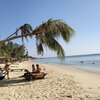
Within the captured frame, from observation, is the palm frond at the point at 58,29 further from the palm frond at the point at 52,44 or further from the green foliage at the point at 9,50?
the green foliage at the point at 9,50

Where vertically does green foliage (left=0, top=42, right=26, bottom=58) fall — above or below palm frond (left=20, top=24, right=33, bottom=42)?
above

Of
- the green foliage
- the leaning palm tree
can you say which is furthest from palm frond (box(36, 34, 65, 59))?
the green foliage

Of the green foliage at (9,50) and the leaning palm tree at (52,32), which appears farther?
the green foliage at (9,50)

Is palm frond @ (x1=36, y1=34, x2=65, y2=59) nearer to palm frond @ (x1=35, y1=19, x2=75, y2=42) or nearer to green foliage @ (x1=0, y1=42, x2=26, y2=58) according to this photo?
palm frond @ (x1=35, y1=19, x2=75, y2=42)

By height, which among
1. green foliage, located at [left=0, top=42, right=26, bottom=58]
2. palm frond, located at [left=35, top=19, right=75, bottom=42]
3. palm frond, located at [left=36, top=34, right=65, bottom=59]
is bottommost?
palm frond, located at [left=36, top=34, right=65, bottom=59]

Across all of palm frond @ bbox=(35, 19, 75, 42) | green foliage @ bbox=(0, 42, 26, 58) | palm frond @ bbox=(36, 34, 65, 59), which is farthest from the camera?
green foliage @ bbox=(0, 42, 26, 58)

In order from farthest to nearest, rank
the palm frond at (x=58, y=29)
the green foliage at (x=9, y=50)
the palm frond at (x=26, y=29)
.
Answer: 1. the green foliage at (x=9, y=50)
2. the palm frond at (x=58, y=29)
3. the palm frond at (x=26, y=29)

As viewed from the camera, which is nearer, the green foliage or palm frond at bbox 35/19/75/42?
palm frond at bbox 35/19/75/42

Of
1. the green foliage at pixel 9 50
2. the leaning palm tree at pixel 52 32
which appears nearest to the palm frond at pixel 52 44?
the leaning palm tree at pixel 52 32

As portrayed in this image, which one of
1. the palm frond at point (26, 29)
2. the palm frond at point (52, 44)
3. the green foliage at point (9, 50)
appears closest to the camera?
the palm frond at point (26, 29)

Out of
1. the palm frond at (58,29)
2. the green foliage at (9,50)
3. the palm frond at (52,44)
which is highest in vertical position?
the green foliage at (9,50)

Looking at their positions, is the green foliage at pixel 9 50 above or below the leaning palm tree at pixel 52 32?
above

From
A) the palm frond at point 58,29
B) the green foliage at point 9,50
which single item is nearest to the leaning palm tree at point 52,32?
the palm frond at point 58,29

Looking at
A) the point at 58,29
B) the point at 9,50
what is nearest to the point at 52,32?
the point at 58,29
